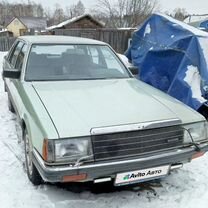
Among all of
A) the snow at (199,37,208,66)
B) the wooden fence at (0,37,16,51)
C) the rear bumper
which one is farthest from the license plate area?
the wooden fence at (0,37,16,51)

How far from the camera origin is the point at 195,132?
300 centimetres

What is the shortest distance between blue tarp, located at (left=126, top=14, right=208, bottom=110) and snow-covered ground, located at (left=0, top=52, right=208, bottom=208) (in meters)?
2.06

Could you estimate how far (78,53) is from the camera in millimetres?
4289

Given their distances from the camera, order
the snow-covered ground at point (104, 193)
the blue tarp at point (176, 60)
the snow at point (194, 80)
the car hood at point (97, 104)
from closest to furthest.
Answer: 1. the car hood at point (97, 104)
2. the snow-covered ground at point (104, 193)
3. the snow at point (194, 80)
4. the blue tarp at point (176, 60)

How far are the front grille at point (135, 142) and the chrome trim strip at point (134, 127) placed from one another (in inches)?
1.4

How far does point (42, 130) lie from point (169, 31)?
5.04 metres

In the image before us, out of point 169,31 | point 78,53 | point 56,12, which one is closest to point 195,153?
point 78,53

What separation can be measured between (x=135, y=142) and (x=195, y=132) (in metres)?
0.73

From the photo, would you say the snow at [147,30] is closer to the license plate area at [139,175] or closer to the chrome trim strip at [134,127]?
the chrome trim strip at [134,127]

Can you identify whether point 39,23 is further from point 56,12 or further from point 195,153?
point 195,153

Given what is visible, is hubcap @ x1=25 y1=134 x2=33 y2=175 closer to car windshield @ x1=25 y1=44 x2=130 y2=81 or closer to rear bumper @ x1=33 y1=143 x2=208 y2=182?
rear bumper @ x1=33 y1=143 x2=208 y2=182

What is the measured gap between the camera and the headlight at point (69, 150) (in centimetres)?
244

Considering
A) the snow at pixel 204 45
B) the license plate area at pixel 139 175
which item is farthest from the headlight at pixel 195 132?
the snow at pixel 204 45

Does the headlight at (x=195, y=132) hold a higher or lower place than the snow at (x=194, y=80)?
higher
